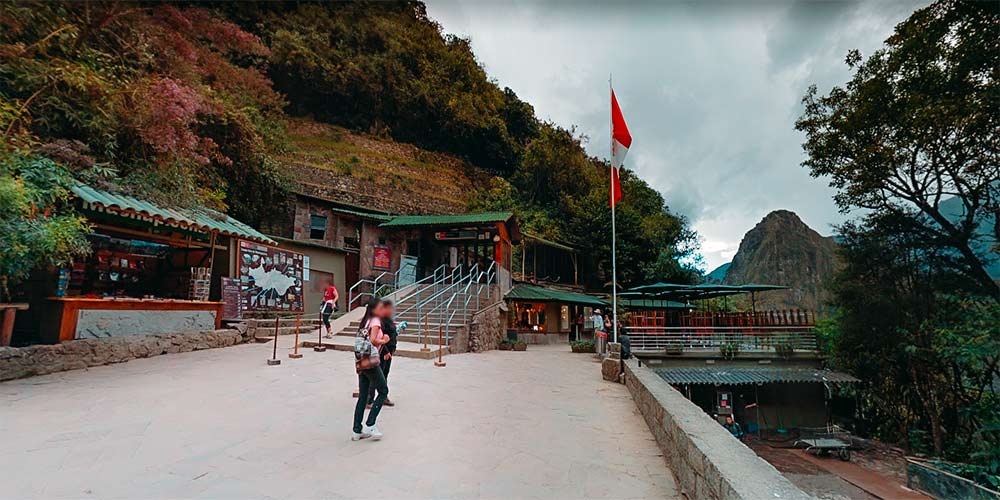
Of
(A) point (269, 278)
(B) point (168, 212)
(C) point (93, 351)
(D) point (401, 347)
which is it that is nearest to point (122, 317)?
(C) point (93, 351)

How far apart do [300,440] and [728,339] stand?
17.8 metres

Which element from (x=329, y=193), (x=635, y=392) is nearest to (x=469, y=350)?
(x=635, y=392)

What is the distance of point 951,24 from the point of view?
1036cm

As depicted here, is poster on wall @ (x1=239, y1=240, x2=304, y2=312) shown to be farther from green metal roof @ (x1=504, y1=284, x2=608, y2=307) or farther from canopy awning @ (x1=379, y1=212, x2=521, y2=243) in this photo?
green metal roof @ (x1=504, y1=284, x2=608, y2=307)

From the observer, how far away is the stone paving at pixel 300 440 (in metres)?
2.95

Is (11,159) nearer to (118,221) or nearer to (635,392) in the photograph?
(118,221)

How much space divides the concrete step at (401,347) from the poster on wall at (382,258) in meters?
7.06

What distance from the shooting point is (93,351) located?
22.9ft

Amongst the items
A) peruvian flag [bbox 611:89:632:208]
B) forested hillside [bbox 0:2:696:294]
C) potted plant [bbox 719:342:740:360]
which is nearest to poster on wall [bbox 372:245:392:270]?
forested hillside [bbox 0:2:696:294]

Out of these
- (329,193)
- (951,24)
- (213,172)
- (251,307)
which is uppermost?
(951,24)

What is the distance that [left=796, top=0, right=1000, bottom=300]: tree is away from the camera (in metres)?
9.70

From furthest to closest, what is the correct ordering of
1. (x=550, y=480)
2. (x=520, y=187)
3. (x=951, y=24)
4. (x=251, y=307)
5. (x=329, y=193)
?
(x=520, y=187) < (x=329, y=193) < (x=251, y=307) < (x=951, y=24) < (x=550, y=480)

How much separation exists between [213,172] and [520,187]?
21.1 meters

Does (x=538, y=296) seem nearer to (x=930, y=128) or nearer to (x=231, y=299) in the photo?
(x=231, y=299)
